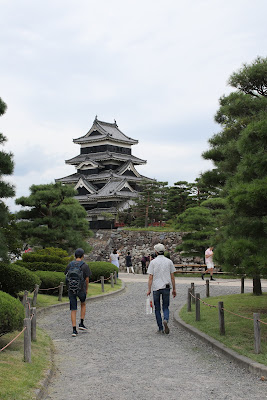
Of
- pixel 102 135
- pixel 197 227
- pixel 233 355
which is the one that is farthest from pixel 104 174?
pixel 233 355

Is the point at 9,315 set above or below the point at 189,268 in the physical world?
below

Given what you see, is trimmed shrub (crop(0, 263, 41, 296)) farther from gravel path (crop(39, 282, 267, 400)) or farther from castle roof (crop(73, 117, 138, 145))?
castle roof (crop(73, 117, 138, 145))

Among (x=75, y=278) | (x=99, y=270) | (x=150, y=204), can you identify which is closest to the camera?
(x=75, y=278)

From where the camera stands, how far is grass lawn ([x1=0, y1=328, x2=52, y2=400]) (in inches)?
217

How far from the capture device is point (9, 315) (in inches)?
291

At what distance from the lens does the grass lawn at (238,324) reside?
25.6 ft

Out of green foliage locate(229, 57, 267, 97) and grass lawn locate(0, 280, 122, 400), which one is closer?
grass lawn locate(0, 280, 122, 400)

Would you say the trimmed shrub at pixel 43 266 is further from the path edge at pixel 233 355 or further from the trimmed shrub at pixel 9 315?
the trimmed shrub at pixel 9 315

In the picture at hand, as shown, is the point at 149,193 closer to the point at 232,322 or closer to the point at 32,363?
the point at 232,322

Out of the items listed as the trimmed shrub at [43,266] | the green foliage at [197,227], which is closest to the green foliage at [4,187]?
the trimmed shrub at [43,266]

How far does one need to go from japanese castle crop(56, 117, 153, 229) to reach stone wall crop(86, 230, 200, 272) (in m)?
3.55

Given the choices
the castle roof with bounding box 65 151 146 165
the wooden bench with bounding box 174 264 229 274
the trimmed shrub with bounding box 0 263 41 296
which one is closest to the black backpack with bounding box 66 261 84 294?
the trimmed shrub with bounding box 0 263 41 296

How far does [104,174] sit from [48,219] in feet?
87.7

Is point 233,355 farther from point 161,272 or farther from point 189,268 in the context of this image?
point 189,268
